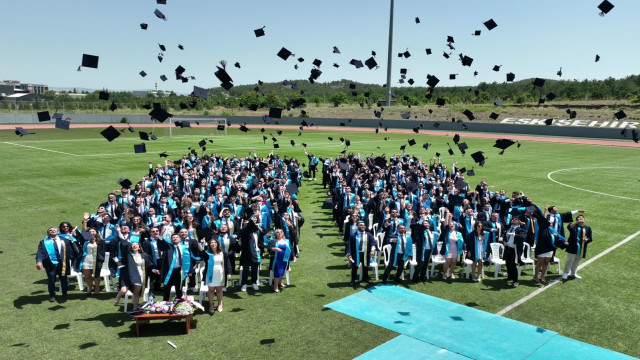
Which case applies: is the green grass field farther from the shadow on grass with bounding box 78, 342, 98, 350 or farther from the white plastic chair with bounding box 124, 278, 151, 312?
the white plastic chair with bounding box 124, 278, 151, 312

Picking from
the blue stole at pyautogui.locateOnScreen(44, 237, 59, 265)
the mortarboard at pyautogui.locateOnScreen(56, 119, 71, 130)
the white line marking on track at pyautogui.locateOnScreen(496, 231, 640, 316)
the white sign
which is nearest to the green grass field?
the white line marking on track at pyautogui.locateOnScreen(496, 231, 640, 316)

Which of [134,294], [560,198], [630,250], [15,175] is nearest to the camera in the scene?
[134,294]

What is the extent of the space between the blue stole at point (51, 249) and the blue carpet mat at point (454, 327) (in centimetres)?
545

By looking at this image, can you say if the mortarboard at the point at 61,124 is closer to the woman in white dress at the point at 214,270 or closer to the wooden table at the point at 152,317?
the woman in white dress at the point at 214,270

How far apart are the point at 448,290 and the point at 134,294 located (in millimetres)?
6518

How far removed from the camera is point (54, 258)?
28.9ft

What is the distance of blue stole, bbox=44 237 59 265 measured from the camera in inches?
346

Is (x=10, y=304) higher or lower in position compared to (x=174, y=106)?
lower

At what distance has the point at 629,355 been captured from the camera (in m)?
7.21

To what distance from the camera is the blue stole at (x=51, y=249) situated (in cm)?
878

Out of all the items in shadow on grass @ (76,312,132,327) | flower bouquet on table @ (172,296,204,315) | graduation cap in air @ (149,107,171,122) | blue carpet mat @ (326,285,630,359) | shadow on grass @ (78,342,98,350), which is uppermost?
graduation cap in air @ (149,107,171,122)

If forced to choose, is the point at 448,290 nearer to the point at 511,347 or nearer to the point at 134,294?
the point at 511,347

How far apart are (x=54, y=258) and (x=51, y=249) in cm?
19

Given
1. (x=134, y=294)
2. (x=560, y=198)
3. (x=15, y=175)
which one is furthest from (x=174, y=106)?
(x=134, y=294)
